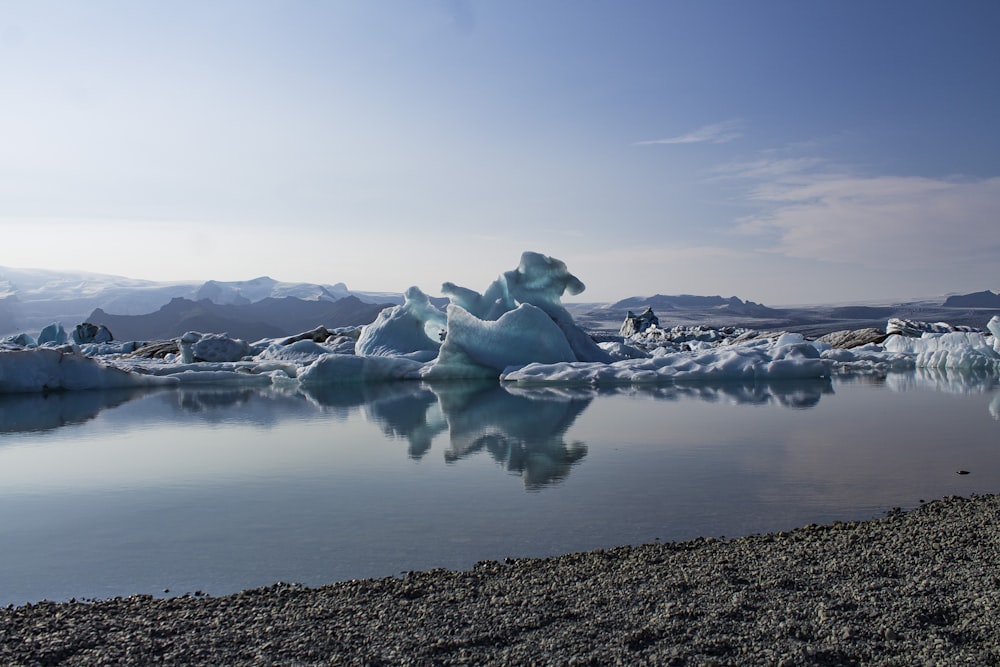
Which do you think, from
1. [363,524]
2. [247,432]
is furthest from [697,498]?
[247,432]

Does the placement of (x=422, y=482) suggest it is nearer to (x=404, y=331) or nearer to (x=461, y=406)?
(x=461, y=406)

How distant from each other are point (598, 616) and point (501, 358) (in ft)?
40.7

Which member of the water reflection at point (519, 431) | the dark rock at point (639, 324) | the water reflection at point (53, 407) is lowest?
the water reflection at point (53, 407)

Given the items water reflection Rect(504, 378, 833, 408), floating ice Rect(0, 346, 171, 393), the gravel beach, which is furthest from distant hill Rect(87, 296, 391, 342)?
the gravel beach

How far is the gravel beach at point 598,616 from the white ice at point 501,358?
33.1 ft

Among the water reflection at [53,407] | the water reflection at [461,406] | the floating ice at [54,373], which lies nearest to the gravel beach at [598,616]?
the water reflection at [461,406]

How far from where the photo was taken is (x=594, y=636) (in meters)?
2.42

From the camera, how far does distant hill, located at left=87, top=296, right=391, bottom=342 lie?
4200 cm

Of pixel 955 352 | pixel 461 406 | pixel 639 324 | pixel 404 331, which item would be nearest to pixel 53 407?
pixel 461 406

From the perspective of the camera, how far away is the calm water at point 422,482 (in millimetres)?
3479

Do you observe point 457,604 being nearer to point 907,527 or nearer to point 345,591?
point 345,591

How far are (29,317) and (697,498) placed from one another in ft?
170

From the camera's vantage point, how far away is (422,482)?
5.04 m

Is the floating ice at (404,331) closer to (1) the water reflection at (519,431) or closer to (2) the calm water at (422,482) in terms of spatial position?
(1) the water reflection at (519,431)
